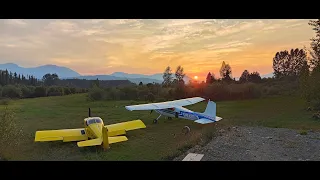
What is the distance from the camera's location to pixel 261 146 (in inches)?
235

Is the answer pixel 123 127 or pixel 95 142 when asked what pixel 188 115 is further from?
pixel 95 142

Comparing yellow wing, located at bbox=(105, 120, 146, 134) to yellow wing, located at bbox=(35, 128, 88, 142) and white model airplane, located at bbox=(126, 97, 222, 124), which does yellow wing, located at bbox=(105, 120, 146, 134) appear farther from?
white model airplane, located at bbox=(126, 97, 222, 124)

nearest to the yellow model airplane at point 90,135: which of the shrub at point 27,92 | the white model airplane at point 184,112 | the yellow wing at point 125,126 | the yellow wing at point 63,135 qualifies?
the yellow wing at point 63,135

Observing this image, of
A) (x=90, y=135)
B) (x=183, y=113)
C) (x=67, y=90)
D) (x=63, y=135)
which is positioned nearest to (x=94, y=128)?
(x=90, y=135)

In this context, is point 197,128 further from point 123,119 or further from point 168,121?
point 123,119

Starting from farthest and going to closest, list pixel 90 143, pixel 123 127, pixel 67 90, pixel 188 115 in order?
1. pixel 67 90
2. pixel 188 115
3. pixel 123 127
4. pixel 90 143

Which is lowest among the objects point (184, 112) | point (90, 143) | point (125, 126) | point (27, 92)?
point (90, 143)

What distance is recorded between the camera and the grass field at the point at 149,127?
629 cm

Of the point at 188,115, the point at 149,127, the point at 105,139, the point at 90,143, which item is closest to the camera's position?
the point at 90,143

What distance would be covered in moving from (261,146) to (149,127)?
196 inches

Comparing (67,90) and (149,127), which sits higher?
(67,90)

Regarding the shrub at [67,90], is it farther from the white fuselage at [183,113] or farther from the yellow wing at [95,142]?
the yellow wing at [95,142]

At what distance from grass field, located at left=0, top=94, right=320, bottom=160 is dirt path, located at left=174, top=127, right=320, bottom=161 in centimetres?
63
